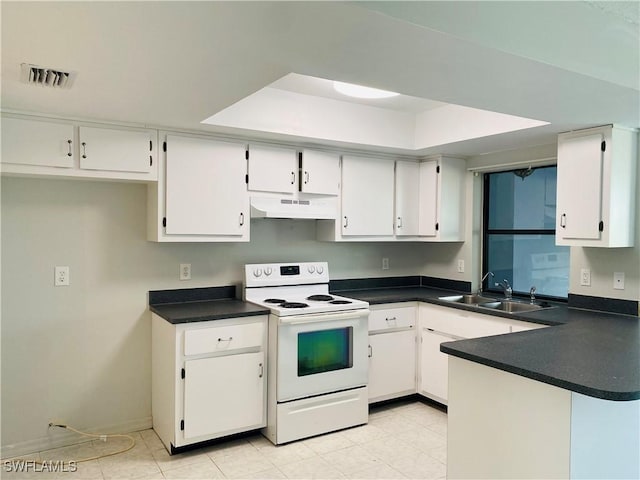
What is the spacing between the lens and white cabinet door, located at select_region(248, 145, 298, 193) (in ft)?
10.6

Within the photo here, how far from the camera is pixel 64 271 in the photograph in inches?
117

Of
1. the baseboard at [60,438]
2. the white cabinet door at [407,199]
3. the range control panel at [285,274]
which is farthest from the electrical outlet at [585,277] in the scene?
the baseboard at [60,438]

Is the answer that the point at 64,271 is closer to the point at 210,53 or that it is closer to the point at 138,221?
the point at 138,221

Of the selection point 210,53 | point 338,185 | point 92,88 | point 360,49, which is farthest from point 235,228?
point 360,49

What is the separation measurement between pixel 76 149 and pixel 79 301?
3.27ft

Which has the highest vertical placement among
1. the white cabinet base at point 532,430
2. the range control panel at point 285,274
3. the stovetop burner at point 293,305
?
the range control panel at point 285,274

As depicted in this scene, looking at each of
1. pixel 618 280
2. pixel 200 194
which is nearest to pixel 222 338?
pixel 200 194

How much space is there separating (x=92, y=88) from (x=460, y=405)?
219cm

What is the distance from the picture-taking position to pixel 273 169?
332 cm

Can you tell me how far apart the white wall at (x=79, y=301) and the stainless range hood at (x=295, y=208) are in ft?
1.61

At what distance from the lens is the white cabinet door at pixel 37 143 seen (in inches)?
98.8

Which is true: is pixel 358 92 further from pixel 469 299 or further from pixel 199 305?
pixel 469 299

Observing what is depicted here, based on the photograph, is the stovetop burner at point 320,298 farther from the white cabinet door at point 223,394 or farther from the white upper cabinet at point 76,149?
the white upper cabinet at point 76,149

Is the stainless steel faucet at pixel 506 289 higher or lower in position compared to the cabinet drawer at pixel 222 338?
higher
